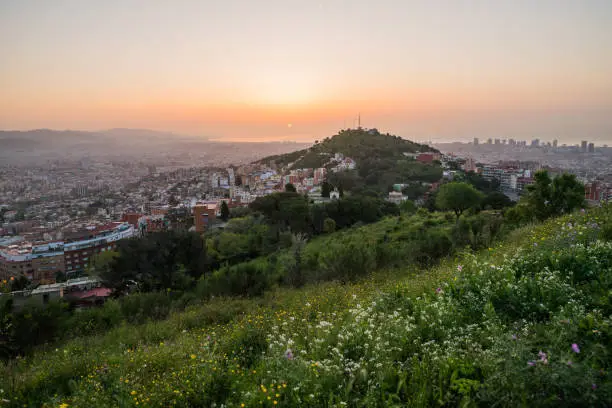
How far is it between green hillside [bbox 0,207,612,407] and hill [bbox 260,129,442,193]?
36.2 m

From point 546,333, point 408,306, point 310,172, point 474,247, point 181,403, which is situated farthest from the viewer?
point 310,172

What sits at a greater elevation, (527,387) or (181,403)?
(527,387)

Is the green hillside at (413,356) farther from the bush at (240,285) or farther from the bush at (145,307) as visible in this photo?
the bush at (240,285)

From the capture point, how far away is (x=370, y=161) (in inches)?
2160

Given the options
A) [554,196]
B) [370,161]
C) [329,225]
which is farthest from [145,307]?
[370,161]

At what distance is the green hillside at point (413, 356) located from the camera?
2.18 m

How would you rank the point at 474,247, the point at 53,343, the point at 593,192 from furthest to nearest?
the point at 593,192 → the point at 474,247 → the point at 53,343

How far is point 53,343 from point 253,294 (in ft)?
12.9

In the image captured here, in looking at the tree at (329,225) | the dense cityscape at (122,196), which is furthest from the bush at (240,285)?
the tree at (329,225)

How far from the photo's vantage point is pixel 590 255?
12.3ft

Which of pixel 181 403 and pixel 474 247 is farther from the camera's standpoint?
pixel 474 247

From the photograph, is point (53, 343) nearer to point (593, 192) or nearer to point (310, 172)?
point (593, 192)

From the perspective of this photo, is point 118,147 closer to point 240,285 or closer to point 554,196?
point 240,285

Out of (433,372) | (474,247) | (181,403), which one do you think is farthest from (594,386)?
(474,247)
